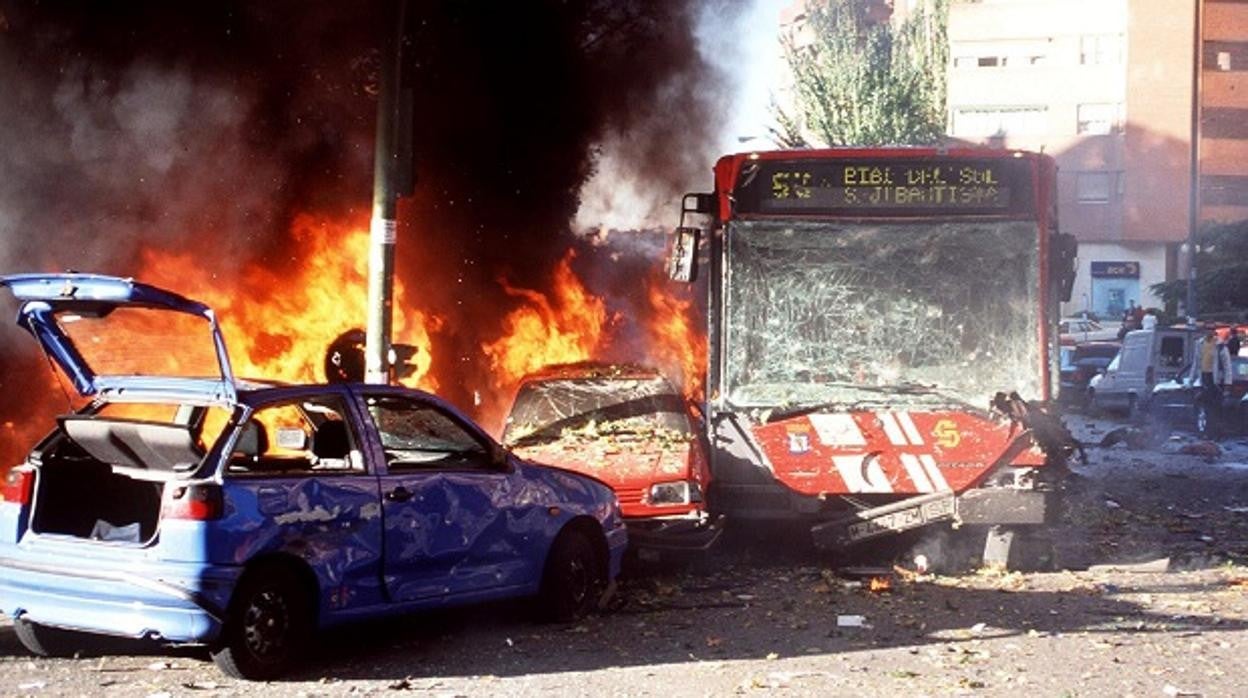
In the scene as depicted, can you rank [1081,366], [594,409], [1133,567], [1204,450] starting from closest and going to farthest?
[1133,567], [594,409], [1204,450], [1081,366]

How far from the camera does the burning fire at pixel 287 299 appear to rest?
17.0 meters

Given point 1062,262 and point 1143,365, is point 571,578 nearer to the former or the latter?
point 1062,262

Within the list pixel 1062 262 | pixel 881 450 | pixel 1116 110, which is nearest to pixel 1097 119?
pixel 1116 110

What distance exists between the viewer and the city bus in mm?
11477

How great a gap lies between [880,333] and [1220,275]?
129 ft

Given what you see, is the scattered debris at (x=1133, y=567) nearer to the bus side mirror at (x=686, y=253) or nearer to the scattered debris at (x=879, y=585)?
the scattered debris at (x=879, y=585)

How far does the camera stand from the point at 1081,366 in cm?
3550

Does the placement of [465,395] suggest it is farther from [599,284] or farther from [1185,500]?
[1185,500]

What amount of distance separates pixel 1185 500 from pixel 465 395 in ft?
27.2

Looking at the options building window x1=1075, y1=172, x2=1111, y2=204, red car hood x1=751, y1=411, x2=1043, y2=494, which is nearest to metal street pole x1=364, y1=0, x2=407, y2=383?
red car hood x1=751, y1=411, x2=1043, y2=494

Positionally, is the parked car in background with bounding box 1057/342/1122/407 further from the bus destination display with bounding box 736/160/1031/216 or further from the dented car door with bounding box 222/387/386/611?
the dented car door with bounding box 222/387/386/611

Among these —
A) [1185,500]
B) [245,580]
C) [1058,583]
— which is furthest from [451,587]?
[1185,500]

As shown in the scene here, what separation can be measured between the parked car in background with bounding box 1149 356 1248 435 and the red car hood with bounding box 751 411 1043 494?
16.5 m

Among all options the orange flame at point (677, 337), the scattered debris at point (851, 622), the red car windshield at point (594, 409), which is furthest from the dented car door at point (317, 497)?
the orange flame at point (677, 337)
